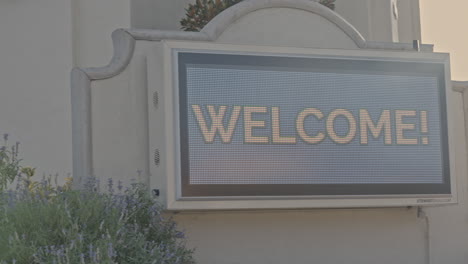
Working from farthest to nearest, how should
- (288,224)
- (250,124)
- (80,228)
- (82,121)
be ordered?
(288,224) < (82,121) < (250,124) < (80,228)

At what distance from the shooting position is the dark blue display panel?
8453mm

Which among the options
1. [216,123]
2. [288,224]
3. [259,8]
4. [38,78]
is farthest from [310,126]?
[38,78]

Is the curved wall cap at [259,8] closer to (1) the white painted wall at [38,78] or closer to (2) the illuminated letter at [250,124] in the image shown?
(2) the illuminated letter at [250,124]

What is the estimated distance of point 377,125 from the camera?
8.98 m

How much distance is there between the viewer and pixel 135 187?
8398 mm

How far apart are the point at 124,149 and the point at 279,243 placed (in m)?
1.48

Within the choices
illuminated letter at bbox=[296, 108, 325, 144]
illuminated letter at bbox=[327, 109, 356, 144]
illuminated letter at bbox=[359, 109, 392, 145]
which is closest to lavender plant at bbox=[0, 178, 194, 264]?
illuminated letter at bbox=[296, 108, 325, 144]

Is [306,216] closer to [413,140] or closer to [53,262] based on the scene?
[413,140]

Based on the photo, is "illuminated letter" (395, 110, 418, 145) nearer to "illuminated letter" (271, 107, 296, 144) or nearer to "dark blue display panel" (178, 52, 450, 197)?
"dark blue display panel" (178, 52, 450, 197)

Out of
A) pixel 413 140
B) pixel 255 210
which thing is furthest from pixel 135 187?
pixel 413 140

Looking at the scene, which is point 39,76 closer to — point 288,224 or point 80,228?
point 288,224

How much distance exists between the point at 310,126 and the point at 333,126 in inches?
7.7

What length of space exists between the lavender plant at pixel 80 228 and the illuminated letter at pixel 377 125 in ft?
5.98

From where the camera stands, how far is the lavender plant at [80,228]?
7.11m
